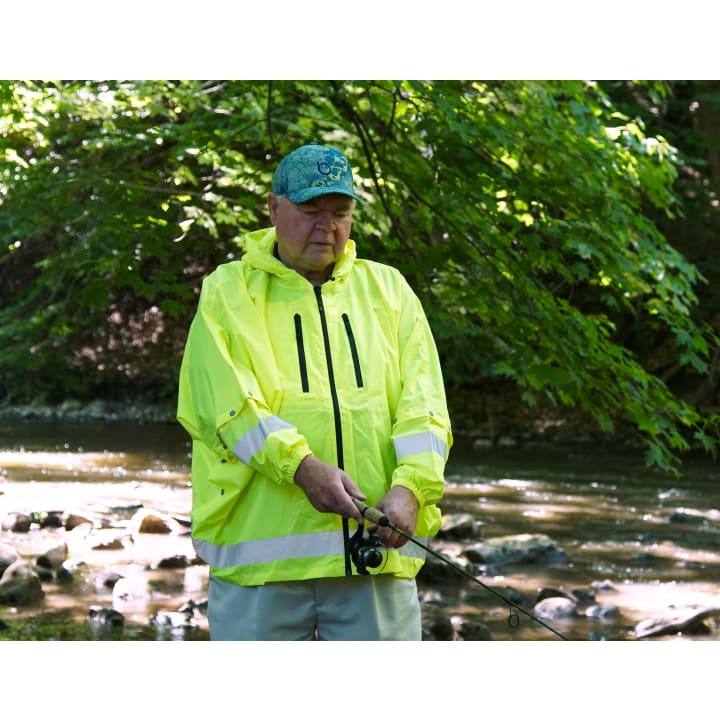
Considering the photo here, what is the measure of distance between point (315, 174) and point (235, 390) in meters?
0.45

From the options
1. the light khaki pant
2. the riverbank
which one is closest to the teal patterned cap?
the light khaki pant

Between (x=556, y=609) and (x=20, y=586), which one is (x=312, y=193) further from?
(x=556, y=609)

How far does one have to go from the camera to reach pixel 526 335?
4.48 meters

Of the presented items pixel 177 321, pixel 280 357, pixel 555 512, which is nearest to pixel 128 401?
pixel 177 321

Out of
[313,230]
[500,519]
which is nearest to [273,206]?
[313,230]

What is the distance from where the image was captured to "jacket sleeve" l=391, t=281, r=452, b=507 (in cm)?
212

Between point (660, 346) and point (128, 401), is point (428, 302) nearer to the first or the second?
point (660, 346)

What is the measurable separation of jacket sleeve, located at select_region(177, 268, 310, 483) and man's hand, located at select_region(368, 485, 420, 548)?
18 centimetres

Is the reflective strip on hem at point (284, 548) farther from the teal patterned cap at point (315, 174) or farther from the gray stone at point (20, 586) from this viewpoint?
the gray stone at point (20, 586)

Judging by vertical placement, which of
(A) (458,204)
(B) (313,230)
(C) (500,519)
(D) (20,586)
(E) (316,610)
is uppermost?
(A) (458,204)

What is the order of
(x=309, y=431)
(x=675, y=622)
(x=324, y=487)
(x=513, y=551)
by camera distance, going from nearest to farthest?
(x=324, y=487) < (x=309, y=431) < (x=675, y=622) < (x=513, y=551)

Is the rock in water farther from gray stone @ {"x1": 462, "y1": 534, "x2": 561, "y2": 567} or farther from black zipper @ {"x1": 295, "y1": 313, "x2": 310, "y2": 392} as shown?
black zipper @ {"x1": 295, "y1": 313, "x2": 310, "y2": 392}

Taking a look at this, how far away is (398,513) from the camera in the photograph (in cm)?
207

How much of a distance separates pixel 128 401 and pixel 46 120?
1191cm
